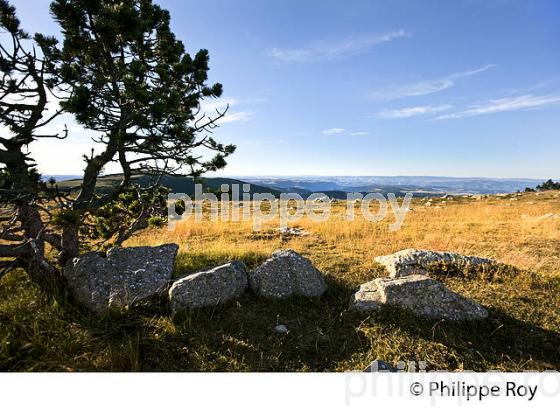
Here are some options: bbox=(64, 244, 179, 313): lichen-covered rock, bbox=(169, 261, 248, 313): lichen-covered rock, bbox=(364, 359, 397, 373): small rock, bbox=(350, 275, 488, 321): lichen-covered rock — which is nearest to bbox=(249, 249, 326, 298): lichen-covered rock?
bbox=(169, 261, 248, 313): lichen-covered rock

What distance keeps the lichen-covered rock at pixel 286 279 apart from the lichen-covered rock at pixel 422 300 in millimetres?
895

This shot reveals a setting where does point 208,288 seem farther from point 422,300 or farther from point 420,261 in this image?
point 420,261

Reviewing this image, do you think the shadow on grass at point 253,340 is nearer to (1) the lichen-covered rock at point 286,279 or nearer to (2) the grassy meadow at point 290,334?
(2) the grassy meadow at point 290,334

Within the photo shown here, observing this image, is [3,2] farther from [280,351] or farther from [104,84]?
[280,351]

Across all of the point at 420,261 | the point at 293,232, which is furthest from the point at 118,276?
the point at 293,232

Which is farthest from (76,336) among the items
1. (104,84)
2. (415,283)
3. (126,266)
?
(415,283)

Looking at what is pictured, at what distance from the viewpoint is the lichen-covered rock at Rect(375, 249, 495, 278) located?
7.43 meters

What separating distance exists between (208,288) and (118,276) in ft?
5.85

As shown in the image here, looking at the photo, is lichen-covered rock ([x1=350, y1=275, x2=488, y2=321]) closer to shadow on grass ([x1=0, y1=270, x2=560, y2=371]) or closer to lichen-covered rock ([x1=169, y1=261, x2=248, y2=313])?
shadow on grass ([x1=0, y1=270, x2=560, y2=371])

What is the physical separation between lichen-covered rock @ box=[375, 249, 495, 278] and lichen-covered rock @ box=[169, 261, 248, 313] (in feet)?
12.8

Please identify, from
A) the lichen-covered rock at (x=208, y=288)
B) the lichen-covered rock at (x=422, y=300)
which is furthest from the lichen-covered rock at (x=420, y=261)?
the lichen-covered rock at (x=208, y=288)

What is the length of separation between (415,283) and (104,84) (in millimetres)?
6627

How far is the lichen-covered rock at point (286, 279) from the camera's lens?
A: 609cm

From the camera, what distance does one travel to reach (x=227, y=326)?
5.15 meters
